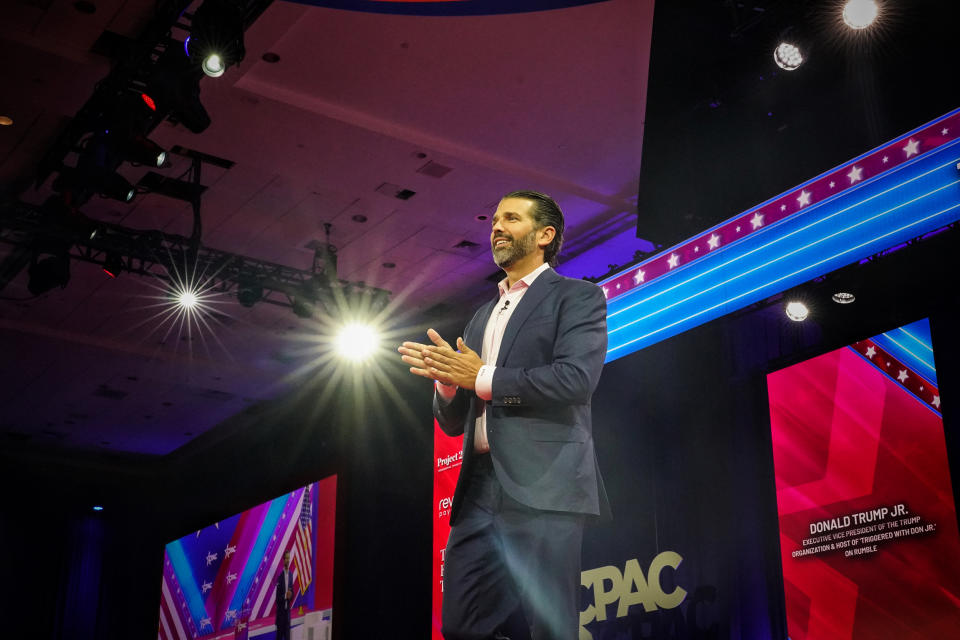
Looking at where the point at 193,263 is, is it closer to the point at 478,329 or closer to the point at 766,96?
the point at 766,96

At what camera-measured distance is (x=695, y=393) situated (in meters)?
6.45

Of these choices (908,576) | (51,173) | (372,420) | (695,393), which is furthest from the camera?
(372,420)

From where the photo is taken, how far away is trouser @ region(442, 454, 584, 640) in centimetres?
192

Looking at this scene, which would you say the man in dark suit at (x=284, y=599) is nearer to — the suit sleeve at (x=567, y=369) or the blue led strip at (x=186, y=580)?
the blue led strip at (x=186, y=580)

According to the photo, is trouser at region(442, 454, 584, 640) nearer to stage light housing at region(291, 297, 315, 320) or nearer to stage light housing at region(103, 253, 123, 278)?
stage light housing at region(103, 253, 123, 278)

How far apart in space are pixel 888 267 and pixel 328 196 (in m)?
4.03

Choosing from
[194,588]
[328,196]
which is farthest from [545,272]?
[194,588]

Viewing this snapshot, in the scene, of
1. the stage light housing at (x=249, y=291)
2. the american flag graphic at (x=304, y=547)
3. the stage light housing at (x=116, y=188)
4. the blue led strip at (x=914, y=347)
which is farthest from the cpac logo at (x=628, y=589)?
the stage light housing at (x=116, y=188)

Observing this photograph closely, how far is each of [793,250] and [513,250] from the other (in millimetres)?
3347

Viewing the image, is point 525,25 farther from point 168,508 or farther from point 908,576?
point 168,508

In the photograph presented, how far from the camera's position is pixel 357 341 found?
9.22 m

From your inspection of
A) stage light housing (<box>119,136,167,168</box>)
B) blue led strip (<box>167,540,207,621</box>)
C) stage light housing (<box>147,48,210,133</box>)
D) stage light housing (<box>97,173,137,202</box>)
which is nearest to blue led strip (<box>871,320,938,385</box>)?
stage light housing (<box>147,48,210,133</box>)

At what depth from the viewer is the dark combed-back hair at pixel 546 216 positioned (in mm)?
2289

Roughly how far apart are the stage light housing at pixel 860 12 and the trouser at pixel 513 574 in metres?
Result: 3.79
